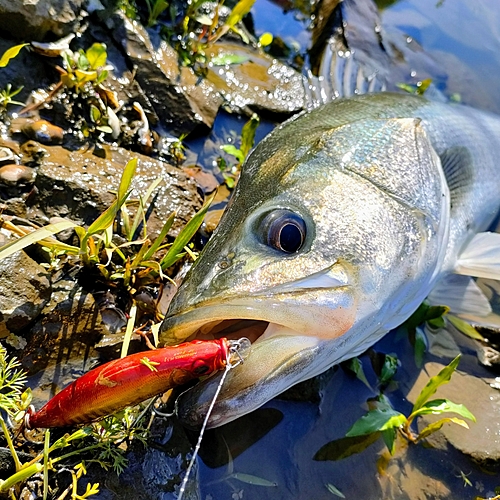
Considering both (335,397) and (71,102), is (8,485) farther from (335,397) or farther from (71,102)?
(71,102)

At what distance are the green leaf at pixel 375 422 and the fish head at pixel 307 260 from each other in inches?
13.5

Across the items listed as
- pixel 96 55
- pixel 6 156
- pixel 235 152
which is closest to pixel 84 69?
pixel 96 55

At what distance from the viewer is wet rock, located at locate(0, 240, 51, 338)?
2.21 meters

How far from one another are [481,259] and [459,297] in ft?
0.88

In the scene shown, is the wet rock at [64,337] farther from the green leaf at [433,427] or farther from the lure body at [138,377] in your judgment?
the green leaf at [433,427]

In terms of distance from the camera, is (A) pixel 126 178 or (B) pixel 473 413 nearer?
(A) pixel 126 178

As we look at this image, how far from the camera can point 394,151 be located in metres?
2.59

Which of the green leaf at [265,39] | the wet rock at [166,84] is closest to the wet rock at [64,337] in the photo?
the wet rock at [166,84]

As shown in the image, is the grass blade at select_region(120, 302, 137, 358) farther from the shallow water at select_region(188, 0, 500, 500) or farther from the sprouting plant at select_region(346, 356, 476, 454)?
the sprouting plant at select_region(346, 356, 476, 454)

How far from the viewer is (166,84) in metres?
3.81

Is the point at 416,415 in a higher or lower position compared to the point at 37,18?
lower

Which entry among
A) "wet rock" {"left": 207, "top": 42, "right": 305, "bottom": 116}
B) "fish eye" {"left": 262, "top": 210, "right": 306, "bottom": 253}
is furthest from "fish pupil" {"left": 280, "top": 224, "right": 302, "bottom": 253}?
"wet rock" {"left": 207, "top": 42, "right": 305, "bottom": 116}

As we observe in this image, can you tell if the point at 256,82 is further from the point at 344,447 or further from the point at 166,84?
the point at 344,447

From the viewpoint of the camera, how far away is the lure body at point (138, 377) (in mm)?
1741
